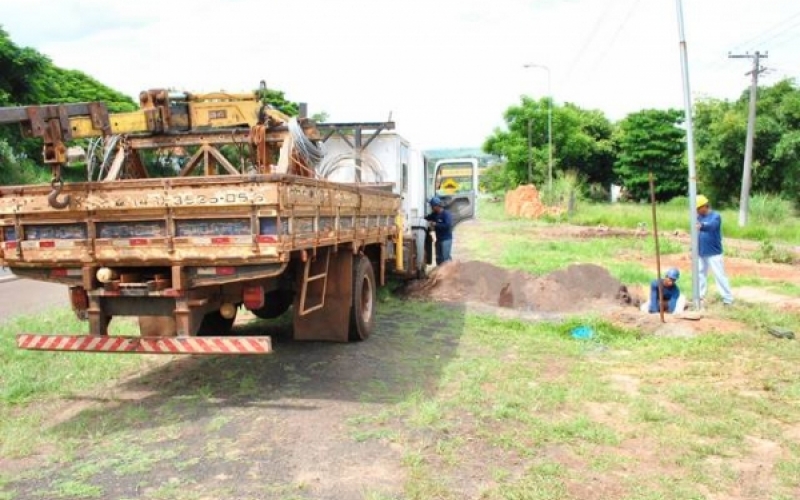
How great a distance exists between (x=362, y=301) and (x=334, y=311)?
0.66m

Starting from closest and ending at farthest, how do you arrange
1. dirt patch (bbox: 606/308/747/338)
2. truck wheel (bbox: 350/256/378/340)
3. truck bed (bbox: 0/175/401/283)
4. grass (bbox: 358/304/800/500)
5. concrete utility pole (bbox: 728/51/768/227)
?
grass (bbox: 358/304/800/500)
truck bed (bbox: 0/175/401/283)
truck wheel (bbox: 350/256/378/340)
dirt patch (bbox: 606/308/747/338)
concrete utility pole (bbox: 728/51/768/227)

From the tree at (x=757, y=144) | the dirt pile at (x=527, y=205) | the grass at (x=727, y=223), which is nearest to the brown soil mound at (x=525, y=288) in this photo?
the grass at (x=727, y=223)

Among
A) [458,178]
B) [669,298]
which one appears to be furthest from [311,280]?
[458,178]

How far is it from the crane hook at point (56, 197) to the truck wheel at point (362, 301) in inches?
120

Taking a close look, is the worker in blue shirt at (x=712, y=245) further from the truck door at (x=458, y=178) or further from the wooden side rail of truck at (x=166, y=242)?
the truck door at (x=458, y=178)

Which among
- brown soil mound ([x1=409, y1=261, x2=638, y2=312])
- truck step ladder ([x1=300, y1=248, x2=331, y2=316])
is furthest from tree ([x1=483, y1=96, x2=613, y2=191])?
truck step ladder ([x1=300, y1=248, x2=331, y2=316])

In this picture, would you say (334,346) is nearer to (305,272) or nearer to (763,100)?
(305,272)

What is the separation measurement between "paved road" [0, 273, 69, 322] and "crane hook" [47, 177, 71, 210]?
5.14 m

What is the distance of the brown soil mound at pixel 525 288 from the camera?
442 inches

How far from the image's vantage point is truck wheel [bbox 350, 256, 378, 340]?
25.0ft

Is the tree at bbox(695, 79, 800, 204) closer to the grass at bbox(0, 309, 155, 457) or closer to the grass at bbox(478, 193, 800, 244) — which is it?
the grass at bbox(478, 193, 800, 244)

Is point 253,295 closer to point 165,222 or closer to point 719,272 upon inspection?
point 165,222

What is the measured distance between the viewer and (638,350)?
7.63 metres

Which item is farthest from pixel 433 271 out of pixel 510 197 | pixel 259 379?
pixel 510 197
